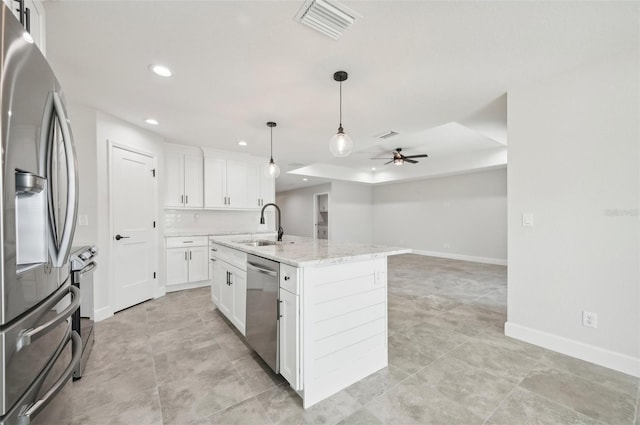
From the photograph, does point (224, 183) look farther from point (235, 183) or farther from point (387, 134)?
point (387, 134)

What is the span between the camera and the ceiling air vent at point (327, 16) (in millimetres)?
1560

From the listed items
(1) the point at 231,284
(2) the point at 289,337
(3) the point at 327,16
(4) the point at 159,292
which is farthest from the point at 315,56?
(4) the point at 159,292

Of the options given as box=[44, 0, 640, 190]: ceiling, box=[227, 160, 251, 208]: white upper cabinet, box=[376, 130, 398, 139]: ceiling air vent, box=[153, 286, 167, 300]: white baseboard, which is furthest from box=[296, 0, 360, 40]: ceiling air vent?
box=[153, 286, 167, 300]: white baseboard

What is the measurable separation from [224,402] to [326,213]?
287 inches

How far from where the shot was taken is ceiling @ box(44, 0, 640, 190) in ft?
5.34

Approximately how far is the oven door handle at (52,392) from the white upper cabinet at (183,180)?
3.42 metres

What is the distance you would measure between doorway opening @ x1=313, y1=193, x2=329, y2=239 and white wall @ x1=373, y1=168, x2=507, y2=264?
1.84m

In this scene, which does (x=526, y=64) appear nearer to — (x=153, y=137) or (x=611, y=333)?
(x=611, y=333)

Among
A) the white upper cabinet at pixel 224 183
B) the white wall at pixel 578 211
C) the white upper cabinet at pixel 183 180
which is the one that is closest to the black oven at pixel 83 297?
the white upper cabinet at pixel 183 180

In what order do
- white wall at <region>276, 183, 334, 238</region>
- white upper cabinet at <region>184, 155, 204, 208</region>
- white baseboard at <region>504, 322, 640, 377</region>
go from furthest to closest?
white wall at <region>276, 183, 334, 238</region> < white upper cabinet at <region>184, 155, 204, 208</region> < white baseboard at <region>504, 322, 640, 377</region>

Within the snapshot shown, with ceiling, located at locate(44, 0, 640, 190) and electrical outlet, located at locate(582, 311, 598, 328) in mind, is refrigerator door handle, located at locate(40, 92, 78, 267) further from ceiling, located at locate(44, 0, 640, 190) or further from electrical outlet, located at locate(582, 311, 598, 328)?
electrical outlet, located at locate(582, 311, 598, 328)

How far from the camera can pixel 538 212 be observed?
2.37 m

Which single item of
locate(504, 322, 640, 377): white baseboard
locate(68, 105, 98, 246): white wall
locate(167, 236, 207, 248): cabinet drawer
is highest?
locate(68, 105, 98, 246): white wall

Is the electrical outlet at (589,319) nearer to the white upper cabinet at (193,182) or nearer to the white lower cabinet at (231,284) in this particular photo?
the white lower cabinet at (231,284)
